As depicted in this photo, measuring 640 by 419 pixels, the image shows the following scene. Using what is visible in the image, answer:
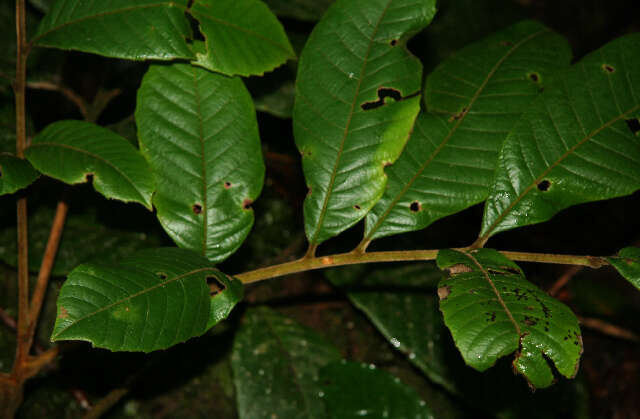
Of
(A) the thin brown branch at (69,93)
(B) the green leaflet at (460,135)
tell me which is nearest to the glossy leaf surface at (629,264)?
(B) the green leaflet at (460,135)

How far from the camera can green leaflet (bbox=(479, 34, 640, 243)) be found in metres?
1.21

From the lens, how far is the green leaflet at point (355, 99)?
126 centimetres

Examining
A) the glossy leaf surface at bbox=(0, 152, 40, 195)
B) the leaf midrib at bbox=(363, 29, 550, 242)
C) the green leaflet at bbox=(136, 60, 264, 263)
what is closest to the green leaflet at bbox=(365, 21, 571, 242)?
the leaf midrib at bbox=(363, 29, 550, 242)

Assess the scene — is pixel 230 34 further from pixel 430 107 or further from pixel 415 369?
pixel 415 369

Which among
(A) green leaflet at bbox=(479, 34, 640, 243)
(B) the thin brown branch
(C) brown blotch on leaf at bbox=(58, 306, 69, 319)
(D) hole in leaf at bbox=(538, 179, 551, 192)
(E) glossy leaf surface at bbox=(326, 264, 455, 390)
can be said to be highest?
(A) green leaflet at bbox=(479, 34, 640, 243)

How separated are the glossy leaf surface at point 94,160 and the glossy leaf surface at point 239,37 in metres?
0.28

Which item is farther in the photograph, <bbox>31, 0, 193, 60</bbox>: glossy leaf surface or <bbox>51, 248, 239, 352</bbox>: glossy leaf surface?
<bbox>31, 0, 193, 60</bbox>: glossy leaf surface

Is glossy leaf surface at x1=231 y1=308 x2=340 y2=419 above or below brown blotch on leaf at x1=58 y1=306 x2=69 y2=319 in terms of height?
below

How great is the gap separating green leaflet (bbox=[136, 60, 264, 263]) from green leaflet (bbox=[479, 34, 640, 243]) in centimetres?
60

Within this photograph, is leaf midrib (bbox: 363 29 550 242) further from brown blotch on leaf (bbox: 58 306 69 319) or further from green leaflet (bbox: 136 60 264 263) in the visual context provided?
brown blotch on leaf (bbox: 58 306 69 319)

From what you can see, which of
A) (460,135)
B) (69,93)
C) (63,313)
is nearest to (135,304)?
(63,313)

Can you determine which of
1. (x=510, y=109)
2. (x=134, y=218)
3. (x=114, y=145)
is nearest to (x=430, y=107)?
(x=510, y=109)

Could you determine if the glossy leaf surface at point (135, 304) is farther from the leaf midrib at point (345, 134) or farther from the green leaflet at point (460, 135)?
the green leaflet at point (460, 135)

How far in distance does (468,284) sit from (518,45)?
808 mm
